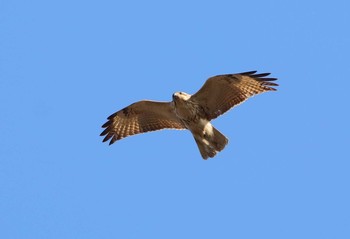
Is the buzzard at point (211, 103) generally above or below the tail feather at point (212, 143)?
above

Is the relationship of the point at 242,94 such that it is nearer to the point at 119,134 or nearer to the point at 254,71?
the point at 254,71

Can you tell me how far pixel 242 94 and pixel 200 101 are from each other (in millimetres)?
784

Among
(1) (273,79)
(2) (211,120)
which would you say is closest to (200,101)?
(2) (211,120)

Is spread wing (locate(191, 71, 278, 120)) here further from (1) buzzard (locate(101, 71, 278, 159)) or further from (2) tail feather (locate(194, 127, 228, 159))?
(2) tail feather (locate(194, 127, 228, 159))

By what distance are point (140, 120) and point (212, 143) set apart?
6.24 feet

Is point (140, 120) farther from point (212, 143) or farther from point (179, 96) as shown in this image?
point (212, 143)

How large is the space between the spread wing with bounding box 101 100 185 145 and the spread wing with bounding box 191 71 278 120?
70 centimetres

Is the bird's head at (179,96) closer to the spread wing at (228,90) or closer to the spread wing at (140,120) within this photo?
the spread wing at (228,90)

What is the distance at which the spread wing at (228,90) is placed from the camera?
15.6 metres

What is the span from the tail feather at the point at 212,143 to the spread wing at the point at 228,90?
400 mm

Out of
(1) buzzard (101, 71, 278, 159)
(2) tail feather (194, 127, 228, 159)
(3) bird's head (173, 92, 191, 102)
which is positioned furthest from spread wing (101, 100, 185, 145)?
(2) tail feather (194, 127, 228, 159)

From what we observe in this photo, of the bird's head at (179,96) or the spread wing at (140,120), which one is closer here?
the bird's head at (179,96)

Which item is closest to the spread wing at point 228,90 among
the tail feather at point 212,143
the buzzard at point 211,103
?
the buzzard at point 211,103

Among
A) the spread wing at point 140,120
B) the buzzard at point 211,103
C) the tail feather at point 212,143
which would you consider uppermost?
the spread wing at point 140,120
